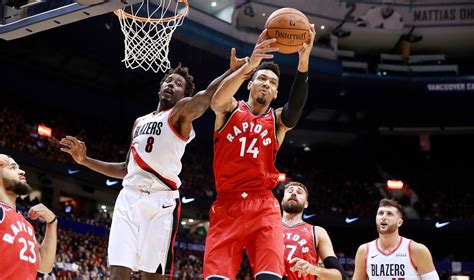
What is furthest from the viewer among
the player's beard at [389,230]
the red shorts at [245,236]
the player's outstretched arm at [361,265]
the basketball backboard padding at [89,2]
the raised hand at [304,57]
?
the player's outstretched arm at [361,265]

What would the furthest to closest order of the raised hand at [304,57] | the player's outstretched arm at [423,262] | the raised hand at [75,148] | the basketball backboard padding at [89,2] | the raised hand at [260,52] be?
the player's outstretched arm at [423,262], the basketball backboard padding at [89,2], the raised hand at [75,148], the raised hand at [304,57], the raised hand at [260,52]

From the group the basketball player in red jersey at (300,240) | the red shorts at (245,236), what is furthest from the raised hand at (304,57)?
the basketball player in red jersey at (300,240)

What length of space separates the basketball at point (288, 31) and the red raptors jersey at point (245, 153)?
57 cm

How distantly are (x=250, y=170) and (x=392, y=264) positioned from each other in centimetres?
229

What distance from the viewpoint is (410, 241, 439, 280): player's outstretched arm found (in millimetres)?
6363

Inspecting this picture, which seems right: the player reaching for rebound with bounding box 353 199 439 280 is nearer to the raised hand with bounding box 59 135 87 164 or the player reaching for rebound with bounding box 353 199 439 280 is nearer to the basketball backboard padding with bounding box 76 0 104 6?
the raised hand with bounding box 59 135 87 164

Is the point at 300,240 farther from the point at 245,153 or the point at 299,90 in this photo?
the point at 299,90

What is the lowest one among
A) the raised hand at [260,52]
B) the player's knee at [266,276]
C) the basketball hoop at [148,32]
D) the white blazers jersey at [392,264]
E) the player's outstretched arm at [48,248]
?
the player's knee at [266,276]

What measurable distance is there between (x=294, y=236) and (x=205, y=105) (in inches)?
77.7

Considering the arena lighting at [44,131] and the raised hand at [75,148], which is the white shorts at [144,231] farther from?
the arena lighting at [44,131]

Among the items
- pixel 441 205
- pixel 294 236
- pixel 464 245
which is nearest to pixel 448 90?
pixel 441 205

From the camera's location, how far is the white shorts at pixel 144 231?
5.15 metres

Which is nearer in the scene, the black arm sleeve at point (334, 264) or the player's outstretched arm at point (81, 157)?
the black arm sleeve at point (334, 264)

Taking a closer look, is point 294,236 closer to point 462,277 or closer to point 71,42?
point 71,42
